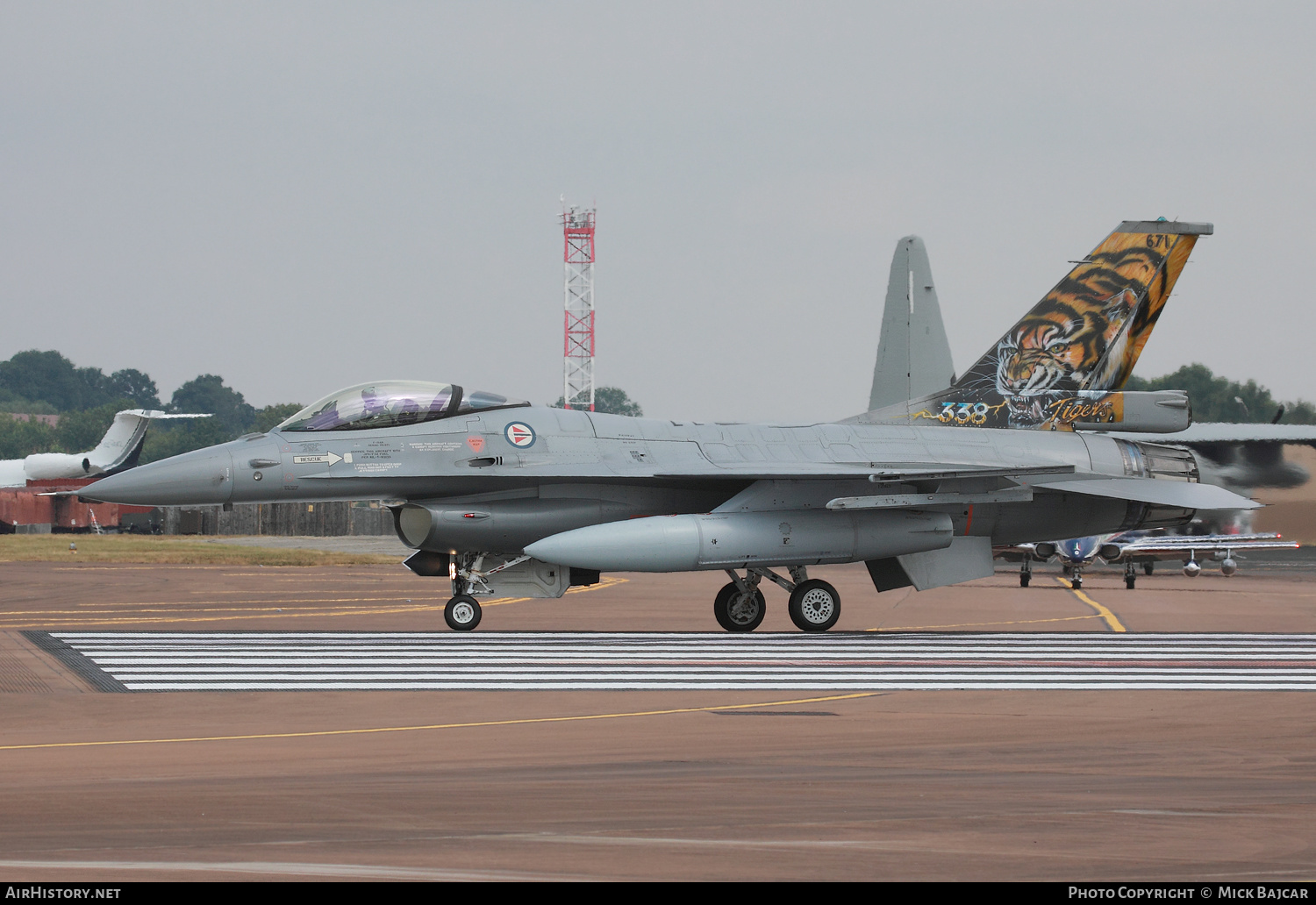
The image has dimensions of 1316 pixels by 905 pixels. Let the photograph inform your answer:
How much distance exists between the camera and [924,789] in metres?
6.57

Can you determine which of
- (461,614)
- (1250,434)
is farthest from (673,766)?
(1250,434)

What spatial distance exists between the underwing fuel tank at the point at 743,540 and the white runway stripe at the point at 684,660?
93 cm

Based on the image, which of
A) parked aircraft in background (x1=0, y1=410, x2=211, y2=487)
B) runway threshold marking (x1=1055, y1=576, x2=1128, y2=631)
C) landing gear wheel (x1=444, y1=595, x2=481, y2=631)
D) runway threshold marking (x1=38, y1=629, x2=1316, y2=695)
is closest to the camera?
runway threshold marking (x1=38, y1=629, x2=1316, y2=695)

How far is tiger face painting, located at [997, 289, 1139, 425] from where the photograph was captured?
763 inches

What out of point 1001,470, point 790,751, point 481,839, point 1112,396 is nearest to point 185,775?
point 481,839

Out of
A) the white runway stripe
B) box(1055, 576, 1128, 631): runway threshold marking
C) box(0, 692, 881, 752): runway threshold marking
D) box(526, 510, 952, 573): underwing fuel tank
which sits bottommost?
box(1055, 576, 1128, 631): runway threshold marking

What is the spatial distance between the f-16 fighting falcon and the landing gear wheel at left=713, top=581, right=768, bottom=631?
1.0 inches

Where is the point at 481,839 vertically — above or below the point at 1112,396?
below

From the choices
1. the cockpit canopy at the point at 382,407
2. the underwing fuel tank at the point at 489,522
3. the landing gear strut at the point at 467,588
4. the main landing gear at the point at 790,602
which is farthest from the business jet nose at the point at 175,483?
the main landing gear at the point at 790,602

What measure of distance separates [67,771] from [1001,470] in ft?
40.7

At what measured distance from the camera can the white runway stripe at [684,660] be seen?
37.2ft

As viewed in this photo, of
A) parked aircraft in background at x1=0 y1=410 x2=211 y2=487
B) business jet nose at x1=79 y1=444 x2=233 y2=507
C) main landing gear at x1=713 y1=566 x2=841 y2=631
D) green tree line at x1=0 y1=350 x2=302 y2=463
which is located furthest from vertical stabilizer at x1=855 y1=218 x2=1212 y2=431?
green tree line at x1=0 y1=350 x2=302 y2=463

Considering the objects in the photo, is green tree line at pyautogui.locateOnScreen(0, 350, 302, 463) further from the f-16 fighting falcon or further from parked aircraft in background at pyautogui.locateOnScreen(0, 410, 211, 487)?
the f-16 fighting falcon

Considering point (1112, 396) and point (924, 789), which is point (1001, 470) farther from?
point (924, 789)
